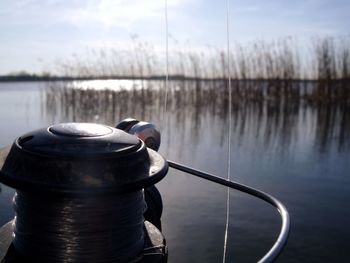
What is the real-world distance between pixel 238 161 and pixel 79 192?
6.43 m

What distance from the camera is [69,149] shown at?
4.17ft

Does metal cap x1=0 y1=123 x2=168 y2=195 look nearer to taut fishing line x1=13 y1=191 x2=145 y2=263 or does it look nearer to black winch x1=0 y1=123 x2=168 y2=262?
black winch x1=0 y1=123 x2=168 y2=262

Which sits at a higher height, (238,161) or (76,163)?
(76,163)

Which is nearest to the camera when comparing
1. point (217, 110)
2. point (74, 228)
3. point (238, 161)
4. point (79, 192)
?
point (79, 192)

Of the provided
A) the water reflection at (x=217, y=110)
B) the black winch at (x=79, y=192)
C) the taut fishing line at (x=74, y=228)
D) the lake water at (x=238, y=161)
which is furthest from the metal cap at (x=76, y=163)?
the water reflection at (x=217, y=110)

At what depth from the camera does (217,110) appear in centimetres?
1462

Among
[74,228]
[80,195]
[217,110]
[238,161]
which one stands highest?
[80,195]

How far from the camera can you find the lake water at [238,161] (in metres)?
4.25

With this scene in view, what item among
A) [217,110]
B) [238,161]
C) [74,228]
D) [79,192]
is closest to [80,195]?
[79,192]

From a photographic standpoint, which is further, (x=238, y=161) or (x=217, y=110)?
(x=217, y=110)

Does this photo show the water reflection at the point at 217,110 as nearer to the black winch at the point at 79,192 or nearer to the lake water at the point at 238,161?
the lake water at the point at 238,161

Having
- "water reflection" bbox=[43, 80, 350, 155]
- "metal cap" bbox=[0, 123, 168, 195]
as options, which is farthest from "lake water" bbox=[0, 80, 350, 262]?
"metal cap" bbox=[0, 123, 168, 195]

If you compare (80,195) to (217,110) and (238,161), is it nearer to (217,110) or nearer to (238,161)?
(238,161)

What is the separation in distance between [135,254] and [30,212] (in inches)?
16.5
